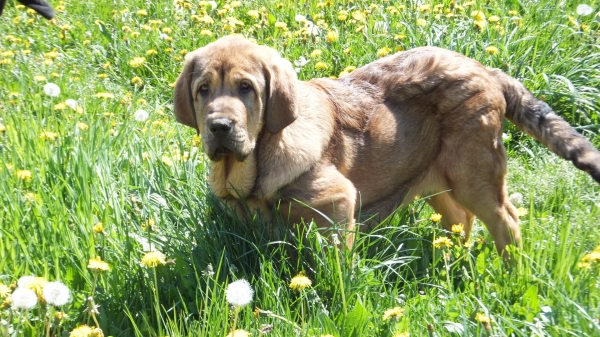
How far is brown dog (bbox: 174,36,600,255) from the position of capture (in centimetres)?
425

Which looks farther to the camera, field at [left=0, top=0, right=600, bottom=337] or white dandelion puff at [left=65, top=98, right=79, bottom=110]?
white dandelion puff at [left=65, top=98, right=79, bottom=110]

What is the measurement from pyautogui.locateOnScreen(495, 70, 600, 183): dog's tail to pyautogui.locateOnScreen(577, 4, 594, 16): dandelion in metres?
2.04

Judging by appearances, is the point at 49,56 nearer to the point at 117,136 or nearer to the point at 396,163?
the point at 117,136

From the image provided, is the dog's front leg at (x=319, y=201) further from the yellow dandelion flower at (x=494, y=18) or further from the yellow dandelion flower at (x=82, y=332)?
the yellow dandelion flower at (x=494, y=18)

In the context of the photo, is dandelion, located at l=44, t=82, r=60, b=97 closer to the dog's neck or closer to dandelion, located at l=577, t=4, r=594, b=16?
the dog's neck

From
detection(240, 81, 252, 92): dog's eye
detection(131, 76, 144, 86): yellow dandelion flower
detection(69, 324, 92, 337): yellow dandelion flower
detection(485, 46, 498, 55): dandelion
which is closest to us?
detection(69, 324, 92, 337): yellow dandelion flower

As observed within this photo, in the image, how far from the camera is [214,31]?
281 inches

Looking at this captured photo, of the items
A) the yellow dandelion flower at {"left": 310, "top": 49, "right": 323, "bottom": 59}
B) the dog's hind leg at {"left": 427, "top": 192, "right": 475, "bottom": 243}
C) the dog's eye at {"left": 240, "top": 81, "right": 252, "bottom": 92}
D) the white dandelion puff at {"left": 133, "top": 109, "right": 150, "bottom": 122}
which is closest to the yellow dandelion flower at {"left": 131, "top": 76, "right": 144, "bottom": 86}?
the white dandelion puff at {"left": 133, "top": 109, "right": 150, "bottom": 122}

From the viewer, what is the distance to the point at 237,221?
434 centimetres

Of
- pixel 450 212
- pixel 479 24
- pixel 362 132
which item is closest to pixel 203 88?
pixel 362 132

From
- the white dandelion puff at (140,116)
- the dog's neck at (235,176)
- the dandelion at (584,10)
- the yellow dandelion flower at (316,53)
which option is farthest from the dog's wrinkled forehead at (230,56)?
the dandelion at (584,10)

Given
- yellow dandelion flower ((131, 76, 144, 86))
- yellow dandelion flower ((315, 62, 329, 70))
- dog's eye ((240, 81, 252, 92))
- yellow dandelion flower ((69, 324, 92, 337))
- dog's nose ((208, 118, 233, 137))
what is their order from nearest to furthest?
yellow dandelion flower ((69, 324, 92, 337)) < dog's nose ((208, 118, 233, 137)) < dog's eye ((240, 81, 252, 92)) < yellow dandelion flower ((315, 62, 329, 70)) < yellow dandelion flower ((131, 76, 144, 86))

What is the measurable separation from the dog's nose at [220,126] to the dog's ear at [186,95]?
0.40m

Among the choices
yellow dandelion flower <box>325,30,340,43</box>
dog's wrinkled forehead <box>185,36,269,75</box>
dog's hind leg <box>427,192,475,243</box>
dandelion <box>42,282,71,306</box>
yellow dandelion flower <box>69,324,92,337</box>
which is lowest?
dog's hind leg <box>427,192,475,243</box>
